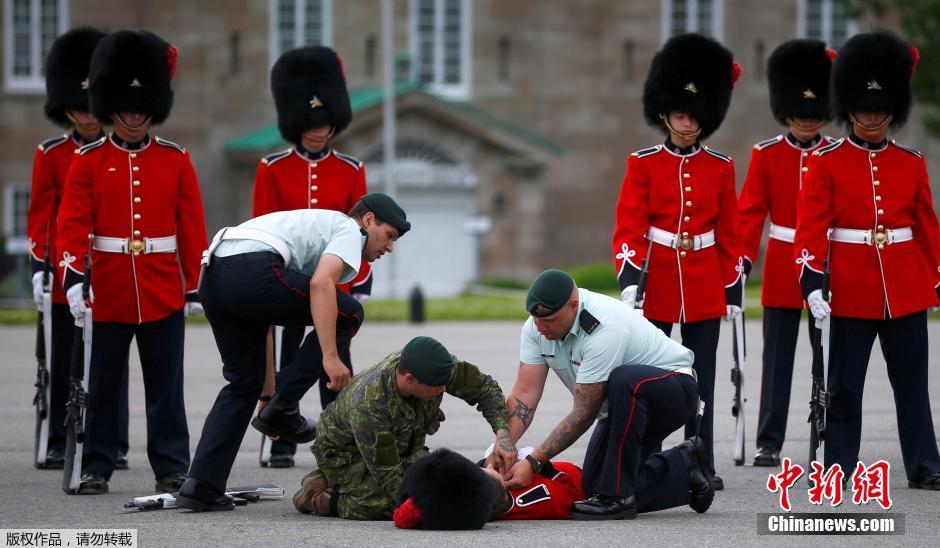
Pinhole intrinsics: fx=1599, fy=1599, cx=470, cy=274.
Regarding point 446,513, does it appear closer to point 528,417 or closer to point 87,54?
point 528,417

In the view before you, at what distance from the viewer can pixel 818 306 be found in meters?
7.85

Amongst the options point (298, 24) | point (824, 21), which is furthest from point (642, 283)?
point (824, 21)

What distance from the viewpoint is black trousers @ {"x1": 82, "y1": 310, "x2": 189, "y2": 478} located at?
803cm

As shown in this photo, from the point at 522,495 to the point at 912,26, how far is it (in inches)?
887

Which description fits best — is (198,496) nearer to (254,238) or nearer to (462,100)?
(254,238)

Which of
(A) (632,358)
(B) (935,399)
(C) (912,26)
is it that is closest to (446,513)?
(A) (632,358)

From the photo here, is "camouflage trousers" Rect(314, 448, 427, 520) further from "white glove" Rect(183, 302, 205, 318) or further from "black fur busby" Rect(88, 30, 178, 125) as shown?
"black fur busby" Rect(88, 30, 178, 125)

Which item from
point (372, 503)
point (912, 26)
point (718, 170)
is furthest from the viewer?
point (912, 26)

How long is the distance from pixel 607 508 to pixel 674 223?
1.95 meters

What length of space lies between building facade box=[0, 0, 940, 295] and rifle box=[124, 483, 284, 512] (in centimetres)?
2023

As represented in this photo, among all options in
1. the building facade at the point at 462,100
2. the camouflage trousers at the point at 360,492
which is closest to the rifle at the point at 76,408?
the camouflage trousers at the point at 360,492

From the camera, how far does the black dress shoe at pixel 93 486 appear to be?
25.7 feet

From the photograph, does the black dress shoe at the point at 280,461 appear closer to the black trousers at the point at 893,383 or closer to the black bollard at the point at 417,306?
the black trousers at the point at 893,383

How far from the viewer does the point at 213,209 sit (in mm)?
29422
